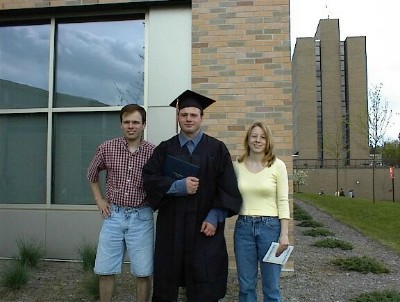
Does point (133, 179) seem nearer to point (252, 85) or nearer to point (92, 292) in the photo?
point (92, 292)

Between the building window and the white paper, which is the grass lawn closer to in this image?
the white paper

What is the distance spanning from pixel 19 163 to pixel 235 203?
447 cm

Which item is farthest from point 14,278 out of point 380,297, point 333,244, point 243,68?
point 333,244

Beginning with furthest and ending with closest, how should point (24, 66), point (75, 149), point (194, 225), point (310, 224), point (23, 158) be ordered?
point (310, 224) → point (24, 66) → point (23, 158) → point (75, 149) → point (194, 225)

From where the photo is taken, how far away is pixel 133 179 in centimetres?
386

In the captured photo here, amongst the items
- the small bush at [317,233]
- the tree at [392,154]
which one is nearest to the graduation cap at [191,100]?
the small bush at [317,233]

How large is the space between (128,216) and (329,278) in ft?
10.7

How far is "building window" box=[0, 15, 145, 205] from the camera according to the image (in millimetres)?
6746

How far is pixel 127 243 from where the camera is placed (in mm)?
3869

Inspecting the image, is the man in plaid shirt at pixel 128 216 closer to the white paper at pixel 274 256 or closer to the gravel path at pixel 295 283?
the white paper at pixel 274 256

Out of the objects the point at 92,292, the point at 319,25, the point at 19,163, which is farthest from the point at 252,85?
the point at 319,25

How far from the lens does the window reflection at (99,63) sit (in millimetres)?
6773

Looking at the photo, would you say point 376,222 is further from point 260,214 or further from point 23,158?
point 260,214

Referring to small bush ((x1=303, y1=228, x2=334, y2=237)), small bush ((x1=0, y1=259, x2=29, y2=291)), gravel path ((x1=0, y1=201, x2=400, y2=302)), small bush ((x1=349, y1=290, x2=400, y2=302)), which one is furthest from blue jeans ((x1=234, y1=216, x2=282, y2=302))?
small bush ((x1=303, y1=228, x2=334, y2=237))
